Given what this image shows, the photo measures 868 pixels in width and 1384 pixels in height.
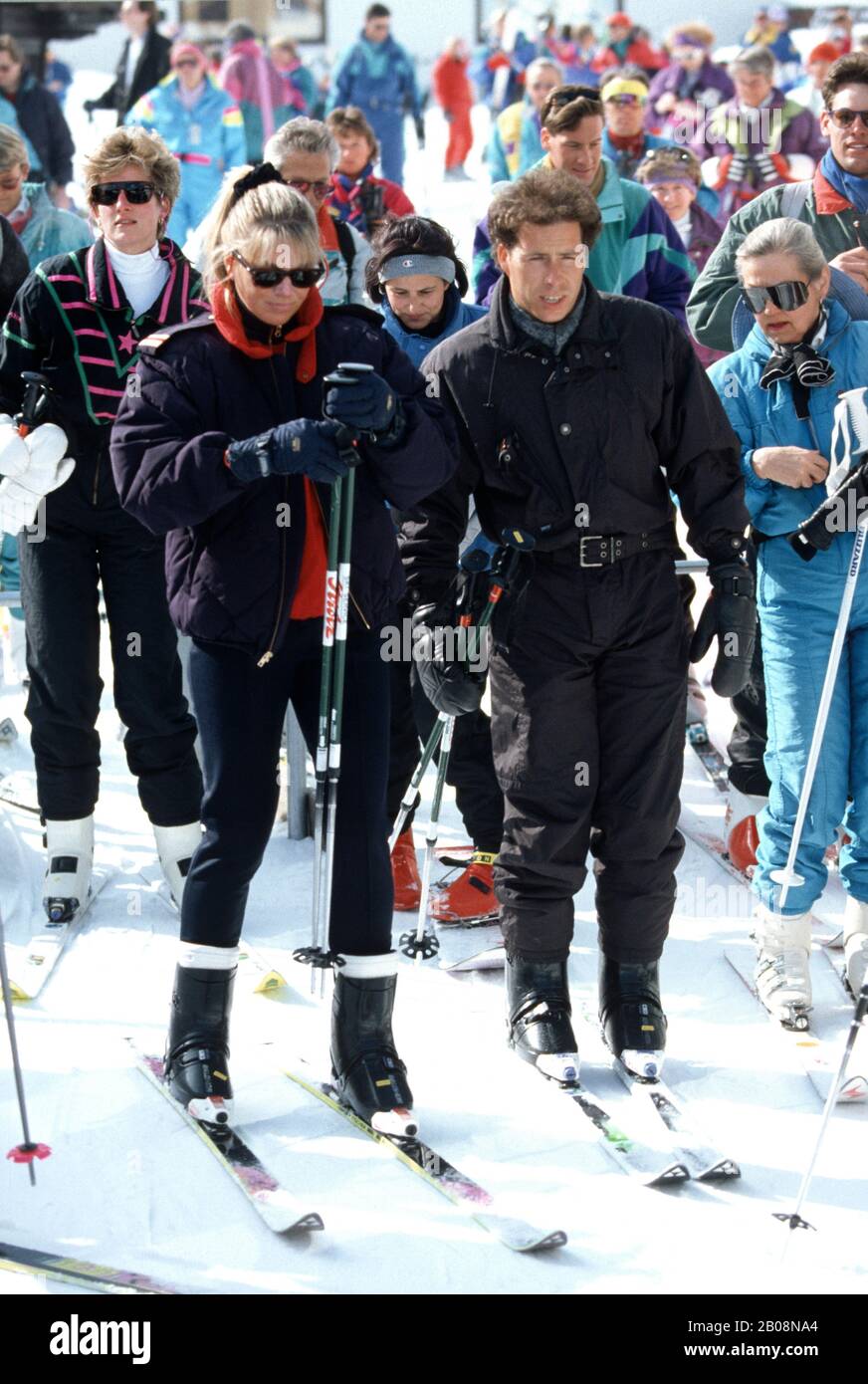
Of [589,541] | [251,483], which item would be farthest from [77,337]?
[589,541]

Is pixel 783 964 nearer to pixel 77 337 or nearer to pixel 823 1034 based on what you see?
pixel 823 1034

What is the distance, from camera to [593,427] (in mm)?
3918

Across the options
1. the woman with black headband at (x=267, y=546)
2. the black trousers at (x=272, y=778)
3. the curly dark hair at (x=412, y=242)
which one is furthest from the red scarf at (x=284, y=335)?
the curly dark hair at (x=412, y=242)

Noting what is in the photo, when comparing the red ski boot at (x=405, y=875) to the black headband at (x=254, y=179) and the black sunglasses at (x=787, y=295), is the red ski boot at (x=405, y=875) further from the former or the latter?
the black headband at (x=254, y=179)

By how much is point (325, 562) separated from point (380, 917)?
0.81m

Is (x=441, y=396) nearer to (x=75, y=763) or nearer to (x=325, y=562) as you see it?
(x=325, y=562)

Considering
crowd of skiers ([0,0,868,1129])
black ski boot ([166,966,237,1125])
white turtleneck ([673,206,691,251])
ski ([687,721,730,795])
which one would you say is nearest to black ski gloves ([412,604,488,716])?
crowd of skiers ([0,0,868,1129])

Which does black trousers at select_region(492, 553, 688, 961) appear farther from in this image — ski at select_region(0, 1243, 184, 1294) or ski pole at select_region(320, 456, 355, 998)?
ski at select_region(0, 1243, 184, 1294)

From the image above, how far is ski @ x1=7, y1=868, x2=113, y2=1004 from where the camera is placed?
4.62m

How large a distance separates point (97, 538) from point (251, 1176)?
6.37 feet

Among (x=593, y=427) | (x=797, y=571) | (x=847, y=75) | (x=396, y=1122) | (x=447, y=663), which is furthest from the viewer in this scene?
(x=847, y=75)

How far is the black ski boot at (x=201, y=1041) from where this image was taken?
387cm

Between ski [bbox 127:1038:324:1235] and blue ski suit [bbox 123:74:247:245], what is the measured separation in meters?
9.69

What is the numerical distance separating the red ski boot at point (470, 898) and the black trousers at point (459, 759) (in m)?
0.06
